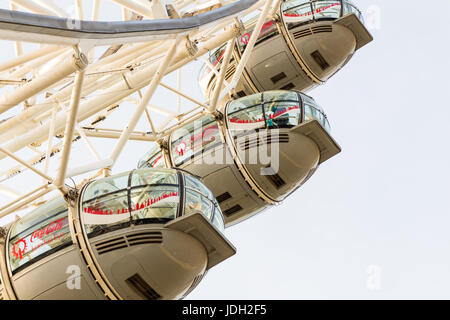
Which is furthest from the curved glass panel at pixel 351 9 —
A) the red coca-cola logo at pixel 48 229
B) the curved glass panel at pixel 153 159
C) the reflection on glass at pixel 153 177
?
the red coca-cola logo at pixel 48 229

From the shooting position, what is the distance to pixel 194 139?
22.2 metres

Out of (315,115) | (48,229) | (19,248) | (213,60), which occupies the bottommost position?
(315,115)

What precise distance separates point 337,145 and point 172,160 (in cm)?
390

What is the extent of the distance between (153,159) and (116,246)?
286 inches

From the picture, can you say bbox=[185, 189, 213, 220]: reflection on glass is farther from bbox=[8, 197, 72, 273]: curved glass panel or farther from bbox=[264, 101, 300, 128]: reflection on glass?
bbox=[264, 101, 300, 128]: reflection on glass

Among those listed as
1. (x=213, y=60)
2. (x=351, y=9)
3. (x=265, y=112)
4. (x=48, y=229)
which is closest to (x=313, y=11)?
(x=351, y=9)

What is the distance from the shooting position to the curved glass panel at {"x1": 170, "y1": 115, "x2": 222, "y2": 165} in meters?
22.0

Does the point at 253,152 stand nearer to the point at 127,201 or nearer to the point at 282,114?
the point at 282,114

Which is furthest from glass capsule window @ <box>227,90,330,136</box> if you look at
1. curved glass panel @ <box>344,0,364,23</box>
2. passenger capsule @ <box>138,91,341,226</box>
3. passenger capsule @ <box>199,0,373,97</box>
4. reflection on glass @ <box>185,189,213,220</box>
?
reflection on glass @ <box>185,189,213,220</box>

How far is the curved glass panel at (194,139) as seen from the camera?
2200 cm

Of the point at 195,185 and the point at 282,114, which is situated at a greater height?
the point at 195,185

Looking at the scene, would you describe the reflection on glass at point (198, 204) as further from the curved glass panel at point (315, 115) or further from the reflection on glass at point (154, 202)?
the curved glass panel at point (315, 115)

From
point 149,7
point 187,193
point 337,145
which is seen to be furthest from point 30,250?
point 337,145

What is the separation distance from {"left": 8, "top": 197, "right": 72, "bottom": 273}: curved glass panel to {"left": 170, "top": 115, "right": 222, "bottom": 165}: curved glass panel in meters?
5.65
